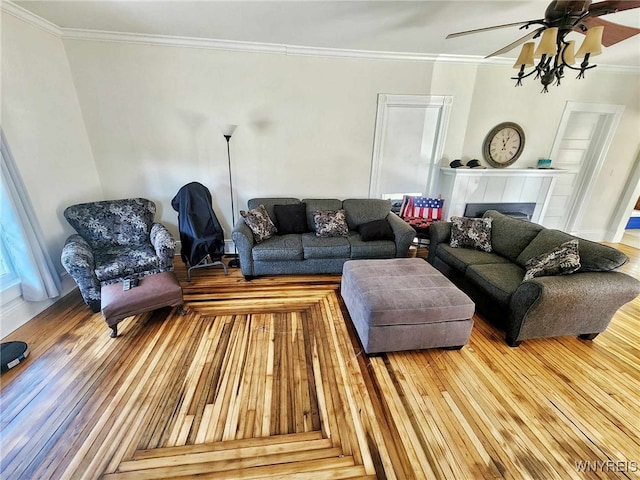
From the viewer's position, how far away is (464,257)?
2709 mm

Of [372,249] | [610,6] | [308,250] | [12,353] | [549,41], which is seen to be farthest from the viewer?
[372,249]

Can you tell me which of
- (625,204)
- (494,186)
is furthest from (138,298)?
(625,204)

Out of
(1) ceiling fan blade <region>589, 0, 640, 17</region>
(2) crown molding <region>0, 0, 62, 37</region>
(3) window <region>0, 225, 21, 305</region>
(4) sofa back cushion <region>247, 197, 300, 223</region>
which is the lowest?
(3) window <region>0, 225, 21, 305</region>

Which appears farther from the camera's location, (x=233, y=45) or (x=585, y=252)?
(x=233, y=45)

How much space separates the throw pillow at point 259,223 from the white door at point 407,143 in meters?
1.70

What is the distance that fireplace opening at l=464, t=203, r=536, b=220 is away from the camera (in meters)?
Answer: 3.94

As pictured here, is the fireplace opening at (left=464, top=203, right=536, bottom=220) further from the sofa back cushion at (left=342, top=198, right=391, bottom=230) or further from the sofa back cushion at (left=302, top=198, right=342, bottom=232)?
the sofa back cushion at (left=302, top=198, right=342, bottom=232)

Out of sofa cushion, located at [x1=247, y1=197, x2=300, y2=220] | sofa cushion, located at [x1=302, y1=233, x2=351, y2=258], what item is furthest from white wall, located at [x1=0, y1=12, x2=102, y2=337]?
sofa cushion, located at [x1=302, y1=233, x2=351, y2=258]

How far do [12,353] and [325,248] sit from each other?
107 inches

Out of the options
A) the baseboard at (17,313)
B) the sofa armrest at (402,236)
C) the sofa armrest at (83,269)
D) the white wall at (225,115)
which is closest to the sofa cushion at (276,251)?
the white wall at (225,115)

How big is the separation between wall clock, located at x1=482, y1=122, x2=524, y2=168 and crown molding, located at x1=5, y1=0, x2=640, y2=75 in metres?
0.87

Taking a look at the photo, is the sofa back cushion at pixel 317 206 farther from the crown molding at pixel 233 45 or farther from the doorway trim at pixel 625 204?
the doorway trim at pixel 625 204

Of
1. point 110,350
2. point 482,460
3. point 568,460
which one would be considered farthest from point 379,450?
point 110,350

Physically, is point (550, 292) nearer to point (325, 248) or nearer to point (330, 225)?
point (325, 248)
